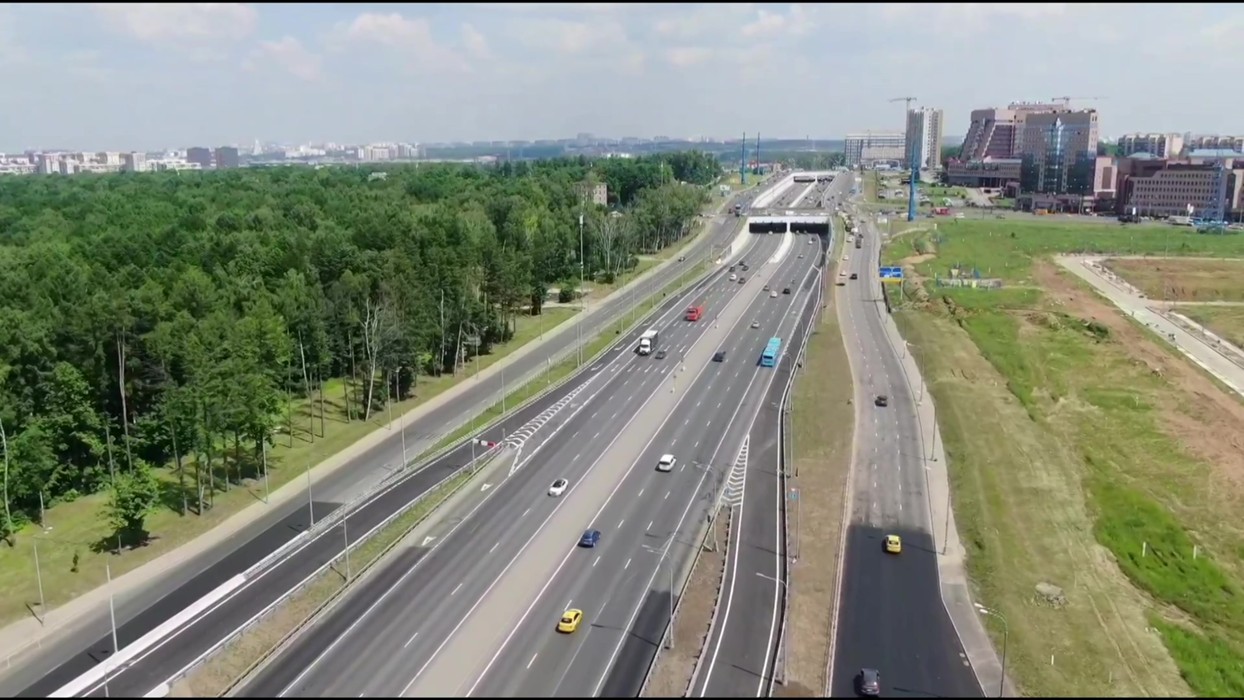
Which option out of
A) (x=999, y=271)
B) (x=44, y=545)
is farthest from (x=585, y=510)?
(x=999, y=271)

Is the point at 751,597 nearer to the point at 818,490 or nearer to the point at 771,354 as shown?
the point at 818,490

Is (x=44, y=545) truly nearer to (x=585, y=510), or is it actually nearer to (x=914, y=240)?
(x=585, y=510)

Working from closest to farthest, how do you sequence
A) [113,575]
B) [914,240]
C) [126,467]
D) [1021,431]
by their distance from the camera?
[113,575], [126,467], [1021,431], [914,240]

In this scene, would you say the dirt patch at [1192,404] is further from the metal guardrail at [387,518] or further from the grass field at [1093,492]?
the metal guardrail at [387,518]

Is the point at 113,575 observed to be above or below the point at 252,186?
below

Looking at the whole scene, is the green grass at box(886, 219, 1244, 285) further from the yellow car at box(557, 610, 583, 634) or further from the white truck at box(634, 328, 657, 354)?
the yellow car at box(557, 610, 583, 634)

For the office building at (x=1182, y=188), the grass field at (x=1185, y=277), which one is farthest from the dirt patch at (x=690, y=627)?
the office building at (x=1182, y=188)
